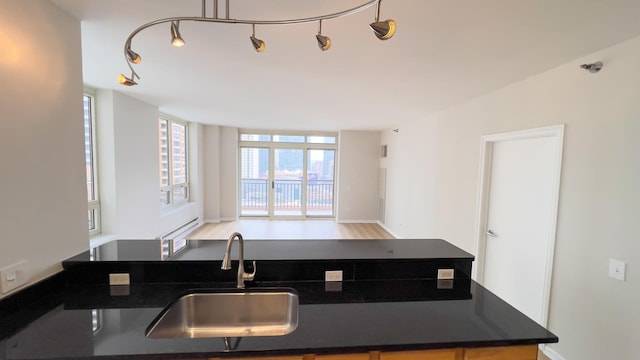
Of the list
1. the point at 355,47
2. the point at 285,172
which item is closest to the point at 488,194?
the point at 355,47

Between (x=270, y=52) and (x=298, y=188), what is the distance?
5562 mm

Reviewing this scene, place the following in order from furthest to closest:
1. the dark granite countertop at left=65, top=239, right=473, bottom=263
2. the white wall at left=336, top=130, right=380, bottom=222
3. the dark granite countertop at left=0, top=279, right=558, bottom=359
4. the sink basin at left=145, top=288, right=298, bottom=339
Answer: the white wall at left=336, top=130, right=380, bottom=222, the dark granite countertop at left=65, top=239, right=473, bottom=263, the sink basin at left=145, top=288, right=298, bottom=339, the dark granite countertop at left=0, top=279, right=558, bottom=359

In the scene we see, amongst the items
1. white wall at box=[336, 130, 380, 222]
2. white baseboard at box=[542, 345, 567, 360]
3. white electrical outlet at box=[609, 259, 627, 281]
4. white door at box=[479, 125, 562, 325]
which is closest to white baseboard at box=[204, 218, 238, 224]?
white wall at box=[336, 130, 380, 222]

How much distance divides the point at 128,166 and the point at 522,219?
15.8 feet

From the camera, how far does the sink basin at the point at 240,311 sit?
1456 millimetres

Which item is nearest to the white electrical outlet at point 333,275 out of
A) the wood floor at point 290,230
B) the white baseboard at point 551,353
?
the white baseboard at point 551,353

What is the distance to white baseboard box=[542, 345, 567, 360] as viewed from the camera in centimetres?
217

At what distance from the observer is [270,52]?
6.90 ft

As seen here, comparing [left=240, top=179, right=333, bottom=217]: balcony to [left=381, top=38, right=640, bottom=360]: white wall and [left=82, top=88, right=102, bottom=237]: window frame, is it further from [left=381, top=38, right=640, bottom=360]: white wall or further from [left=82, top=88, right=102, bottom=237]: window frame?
[left=381, top=38, right=640, bottom=360]: white wall

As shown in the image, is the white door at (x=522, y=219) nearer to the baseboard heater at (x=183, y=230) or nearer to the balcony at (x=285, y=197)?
the balcony at (x=285, y=197)

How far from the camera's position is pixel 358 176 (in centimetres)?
733

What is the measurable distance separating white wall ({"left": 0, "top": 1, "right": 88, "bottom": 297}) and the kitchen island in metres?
0.23

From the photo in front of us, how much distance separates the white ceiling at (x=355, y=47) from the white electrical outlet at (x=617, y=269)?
1.47 metres

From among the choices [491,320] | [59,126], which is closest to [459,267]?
[491,320]
